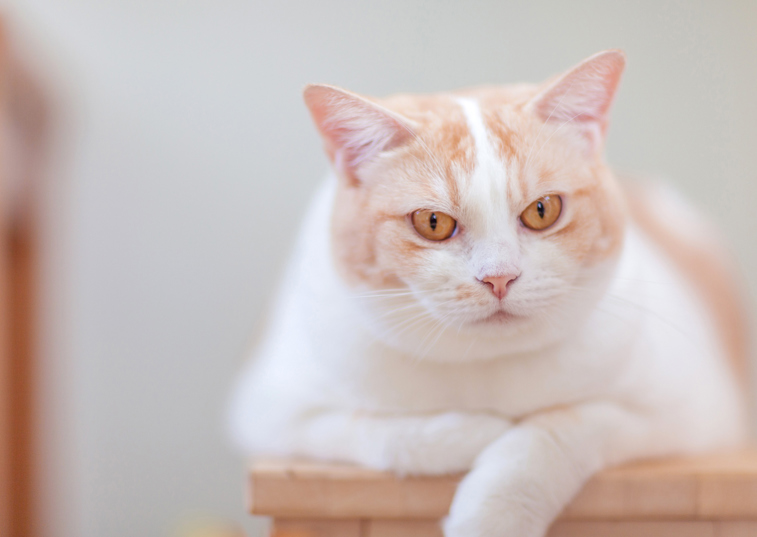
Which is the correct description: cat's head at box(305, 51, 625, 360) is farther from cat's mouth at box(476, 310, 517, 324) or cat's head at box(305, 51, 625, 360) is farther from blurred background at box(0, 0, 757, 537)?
blurred background at box(0, 0, 757, 537)

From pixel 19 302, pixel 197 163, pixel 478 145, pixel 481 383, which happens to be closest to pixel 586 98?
pixel 478 145

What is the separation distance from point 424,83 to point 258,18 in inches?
16.0

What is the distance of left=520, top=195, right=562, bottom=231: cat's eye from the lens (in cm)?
74

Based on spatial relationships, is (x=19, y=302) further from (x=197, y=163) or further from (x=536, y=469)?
(x=536, y=469)

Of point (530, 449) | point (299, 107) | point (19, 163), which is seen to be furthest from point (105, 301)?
point (530, 449)

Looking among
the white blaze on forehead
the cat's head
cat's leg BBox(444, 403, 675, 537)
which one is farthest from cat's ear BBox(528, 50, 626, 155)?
cat's leg BBox(444, 403, 675, 537)

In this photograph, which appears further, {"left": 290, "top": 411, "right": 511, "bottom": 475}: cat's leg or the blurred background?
the blurred background

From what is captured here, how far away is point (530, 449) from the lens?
77 centimetres

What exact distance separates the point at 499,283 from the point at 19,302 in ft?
4.44

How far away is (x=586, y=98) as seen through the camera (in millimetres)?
775

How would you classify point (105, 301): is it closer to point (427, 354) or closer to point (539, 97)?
point (427, 354)

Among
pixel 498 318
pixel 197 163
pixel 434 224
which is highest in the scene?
pixel 197 163

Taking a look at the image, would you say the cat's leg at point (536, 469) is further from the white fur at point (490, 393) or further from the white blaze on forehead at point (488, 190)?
the white blaze on forehead at point (488, 190)

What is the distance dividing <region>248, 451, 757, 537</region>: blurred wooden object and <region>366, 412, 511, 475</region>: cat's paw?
19 millimetres
